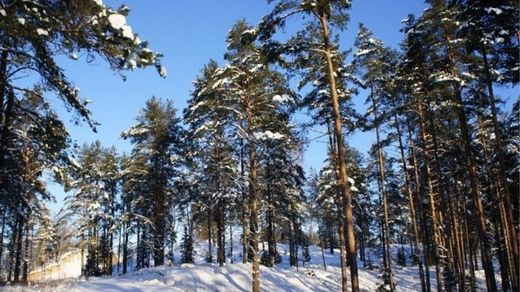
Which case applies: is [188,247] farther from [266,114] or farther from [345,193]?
[345,193]

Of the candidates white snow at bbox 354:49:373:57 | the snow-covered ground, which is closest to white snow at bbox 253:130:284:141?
the snow-covered ground

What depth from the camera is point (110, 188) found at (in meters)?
40.0

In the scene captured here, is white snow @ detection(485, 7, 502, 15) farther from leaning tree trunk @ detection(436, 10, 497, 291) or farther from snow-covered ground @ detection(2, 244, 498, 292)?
snow-covered ground @ detection(2, 244, 498, 292)

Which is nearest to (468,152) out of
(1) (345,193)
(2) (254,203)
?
(1) (345,193)

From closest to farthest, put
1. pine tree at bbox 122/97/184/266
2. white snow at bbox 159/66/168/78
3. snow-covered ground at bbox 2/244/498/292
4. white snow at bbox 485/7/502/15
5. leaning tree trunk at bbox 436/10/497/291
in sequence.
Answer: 1. white snow at bbox 159/66/168/78
2. white snow at bbox 485/7/502/15
3. snow-covered ground at bbox 2/244/498/292
4. leaning tree trunk at bbox 436/10/497/291
5. pine tree at bbox 122/97/184/266

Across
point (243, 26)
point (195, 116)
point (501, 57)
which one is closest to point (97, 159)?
point (195, 116)

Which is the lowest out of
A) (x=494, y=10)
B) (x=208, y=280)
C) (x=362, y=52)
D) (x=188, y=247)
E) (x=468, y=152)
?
(x=208, y=280)

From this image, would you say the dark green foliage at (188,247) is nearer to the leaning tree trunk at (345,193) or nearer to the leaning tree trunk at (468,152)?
the leaning tree trunk at (468,152)

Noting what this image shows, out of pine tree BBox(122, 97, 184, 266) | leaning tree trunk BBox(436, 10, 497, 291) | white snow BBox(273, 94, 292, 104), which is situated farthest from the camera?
pine tree BBox(122, 97, 184, 266)

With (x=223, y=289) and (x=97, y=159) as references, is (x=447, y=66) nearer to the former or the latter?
(x=223, y=289)

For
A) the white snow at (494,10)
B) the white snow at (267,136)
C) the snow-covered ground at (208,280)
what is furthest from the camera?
the white snow at (267,136)

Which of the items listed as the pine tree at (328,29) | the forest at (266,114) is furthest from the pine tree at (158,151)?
the pine tree at (328,29)

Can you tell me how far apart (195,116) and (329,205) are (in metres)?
17.9

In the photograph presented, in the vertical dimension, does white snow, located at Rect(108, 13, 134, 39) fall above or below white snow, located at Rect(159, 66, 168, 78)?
above
